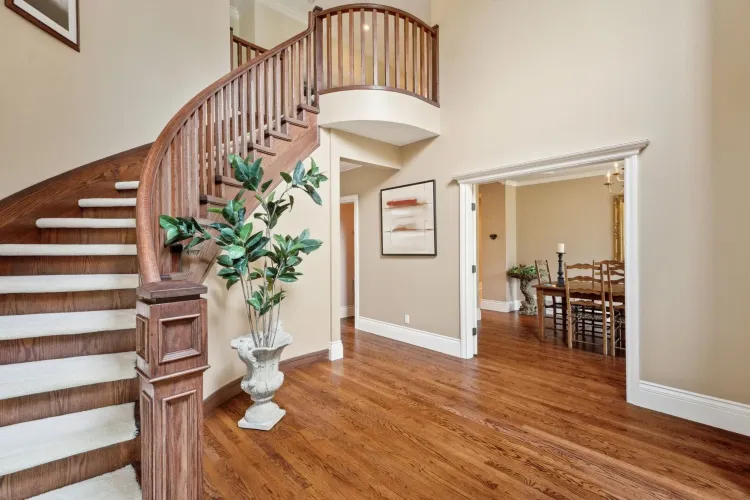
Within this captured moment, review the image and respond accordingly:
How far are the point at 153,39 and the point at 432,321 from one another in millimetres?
4215

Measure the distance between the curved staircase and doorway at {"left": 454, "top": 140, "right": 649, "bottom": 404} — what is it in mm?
2073

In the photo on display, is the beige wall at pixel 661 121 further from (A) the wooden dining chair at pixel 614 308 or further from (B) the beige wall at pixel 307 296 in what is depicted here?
(B) the beige wall at pixel 307 296

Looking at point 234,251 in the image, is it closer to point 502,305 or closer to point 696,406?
point 696,406

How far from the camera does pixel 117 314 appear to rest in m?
1.89

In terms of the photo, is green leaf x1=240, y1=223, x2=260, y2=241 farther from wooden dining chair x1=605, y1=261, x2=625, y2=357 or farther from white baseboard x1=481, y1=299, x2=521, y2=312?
white baseboard x1=481, y1=299, x2=521, y2=312

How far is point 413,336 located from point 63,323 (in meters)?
3.40

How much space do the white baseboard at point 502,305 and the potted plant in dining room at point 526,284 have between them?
0.54ft

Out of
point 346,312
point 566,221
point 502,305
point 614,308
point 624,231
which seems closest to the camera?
point 624,231

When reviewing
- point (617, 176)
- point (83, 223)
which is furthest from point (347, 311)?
point (617, 176)

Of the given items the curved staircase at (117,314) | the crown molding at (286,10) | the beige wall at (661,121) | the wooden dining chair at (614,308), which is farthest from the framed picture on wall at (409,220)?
the crown molding at (286,10)

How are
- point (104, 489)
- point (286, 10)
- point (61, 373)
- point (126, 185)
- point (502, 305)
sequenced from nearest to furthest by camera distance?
point (104, 489) → point (61, 373) → point (126, 185) → point (286, 10) → point (502, 305)

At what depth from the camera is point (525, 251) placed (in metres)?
6.74

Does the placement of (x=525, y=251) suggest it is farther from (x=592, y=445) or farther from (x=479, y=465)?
A: (x=479, y=465)

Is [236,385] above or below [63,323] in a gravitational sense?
below
